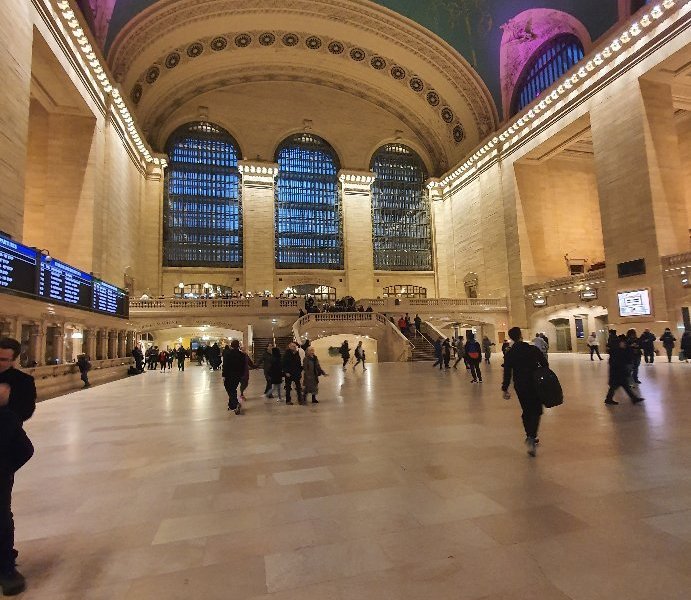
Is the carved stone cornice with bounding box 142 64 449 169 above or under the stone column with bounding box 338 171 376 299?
above

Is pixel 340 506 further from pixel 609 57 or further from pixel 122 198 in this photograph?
pixel 122 198

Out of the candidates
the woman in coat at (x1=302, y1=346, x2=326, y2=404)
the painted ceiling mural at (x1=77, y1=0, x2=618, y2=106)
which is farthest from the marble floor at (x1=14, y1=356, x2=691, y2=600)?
the painted ceiling mural at (x1=77, y1=0, x2=618, y2=106)

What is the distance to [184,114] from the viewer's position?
31500mm

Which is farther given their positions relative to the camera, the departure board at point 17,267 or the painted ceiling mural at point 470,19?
the painted ceiling mural at point 470,19

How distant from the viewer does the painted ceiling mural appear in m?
21.7

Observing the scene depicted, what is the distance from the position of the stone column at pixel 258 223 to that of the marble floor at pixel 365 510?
25.7 metres

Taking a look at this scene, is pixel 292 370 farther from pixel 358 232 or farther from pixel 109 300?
Answer: pixel 358 232

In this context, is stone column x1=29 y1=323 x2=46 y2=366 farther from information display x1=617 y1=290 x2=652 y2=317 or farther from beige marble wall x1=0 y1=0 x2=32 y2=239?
information display x1=617 y1=290 x2=652 y2=317

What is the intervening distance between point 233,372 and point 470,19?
2904 cm

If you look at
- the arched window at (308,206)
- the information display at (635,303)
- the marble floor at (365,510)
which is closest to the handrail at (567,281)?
the information display at (635,303)

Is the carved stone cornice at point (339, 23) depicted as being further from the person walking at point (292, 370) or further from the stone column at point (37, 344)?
the person walking at point (292, 370)

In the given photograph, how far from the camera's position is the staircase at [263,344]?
68.1ft

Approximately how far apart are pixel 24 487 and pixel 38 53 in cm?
1842

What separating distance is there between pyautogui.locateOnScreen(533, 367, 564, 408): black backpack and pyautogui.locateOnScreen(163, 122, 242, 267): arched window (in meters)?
29.5
